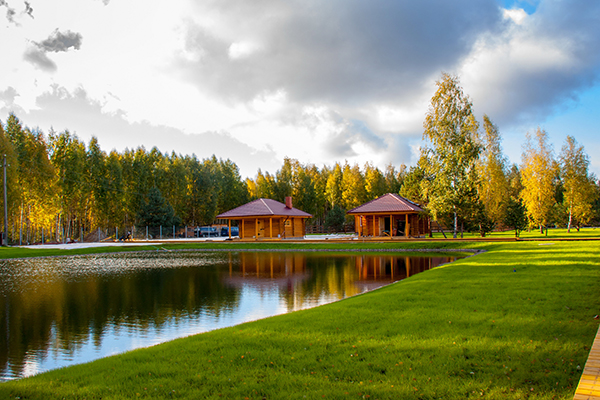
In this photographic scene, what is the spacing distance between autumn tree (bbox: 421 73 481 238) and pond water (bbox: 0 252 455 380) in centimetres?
1218

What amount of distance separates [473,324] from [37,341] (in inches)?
330

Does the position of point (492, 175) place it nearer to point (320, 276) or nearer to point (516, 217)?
point (516, 217)

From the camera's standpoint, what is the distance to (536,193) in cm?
4181

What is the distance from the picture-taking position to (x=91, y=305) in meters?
11.5

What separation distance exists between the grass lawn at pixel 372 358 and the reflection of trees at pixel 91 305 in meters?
2.94

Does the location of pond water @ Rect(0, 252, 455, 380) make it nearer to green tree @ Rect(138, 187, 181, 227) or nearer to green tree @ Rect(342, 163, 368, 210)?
green tree @ Rect(138, 187, 181, 227)

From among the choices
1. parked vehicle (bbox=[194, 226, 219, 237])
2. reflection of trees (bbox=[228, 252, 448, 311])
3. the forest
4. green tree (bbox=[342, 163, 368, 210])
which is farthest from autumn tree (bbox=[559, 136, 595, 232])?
parked vehicle (bbox=[194, 226, 219, 237])

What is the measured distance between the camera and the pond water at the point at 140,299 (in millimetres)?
7773

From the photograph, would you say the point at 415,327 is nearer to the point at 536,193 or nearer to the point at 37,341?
the point at 37,341

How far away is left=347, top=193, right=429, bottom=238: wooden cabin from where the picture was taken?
123ft

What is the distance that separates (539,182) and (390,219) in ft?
56.2

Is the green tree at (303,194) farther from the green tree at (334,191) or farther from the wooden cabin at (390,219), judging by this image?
the wooden cabin at (390,219)

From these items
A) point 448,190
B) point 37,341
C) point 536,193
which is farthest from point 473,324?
point 536,193

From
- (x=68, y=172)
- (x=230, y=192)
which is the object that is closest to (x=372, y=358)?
(x=68, y=172)
